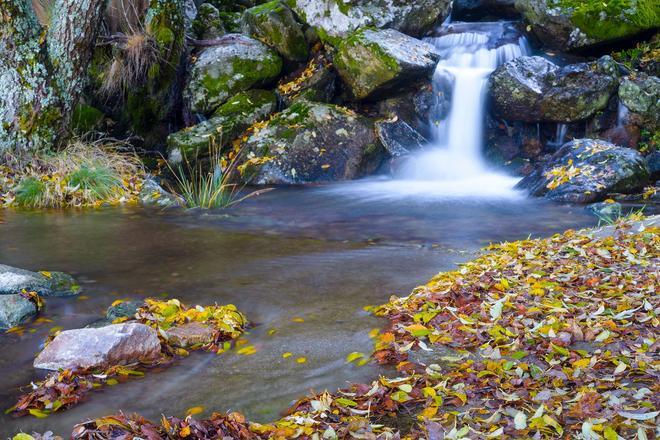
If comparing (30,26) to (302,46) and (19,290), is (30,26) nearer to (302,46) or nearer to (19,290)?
(302,46)

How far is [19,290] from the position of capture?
3918mm

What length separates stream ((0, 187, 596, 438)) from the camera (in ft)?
9.12

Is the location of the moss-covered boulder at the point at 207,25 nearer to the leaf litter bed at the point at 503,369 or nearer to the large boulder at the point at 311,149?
the large boulder at the point at 311,149

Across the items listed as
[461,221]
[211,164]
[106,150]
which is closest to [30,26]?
[106,150]

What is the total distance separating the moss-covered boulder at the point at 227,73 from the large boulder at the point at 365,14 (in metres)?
1.05

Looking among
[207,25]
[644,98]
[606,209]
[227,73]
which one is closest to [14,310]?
[606,209]

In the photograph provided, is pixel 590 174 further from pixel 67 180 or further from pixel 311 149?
pixel 67 180

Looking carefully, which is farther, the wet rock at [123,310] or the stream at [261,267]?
the wet rock at [123,310]

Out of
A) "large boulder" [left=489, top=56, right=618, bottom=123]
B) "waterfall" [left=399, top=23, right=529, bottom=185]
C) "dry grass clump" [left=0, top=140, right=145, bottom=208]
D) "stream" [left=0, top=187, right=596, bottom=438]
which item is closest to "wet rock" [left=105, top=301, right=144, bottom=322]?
"stream" [left=0, top=187, right=596, bottom=438]

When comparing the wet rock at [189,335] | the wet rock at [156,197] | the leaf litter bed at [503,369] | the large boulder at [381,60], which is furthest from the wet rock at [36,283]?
the large boulder at [381,60]

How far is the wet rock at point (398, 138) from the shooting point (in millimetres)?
10312

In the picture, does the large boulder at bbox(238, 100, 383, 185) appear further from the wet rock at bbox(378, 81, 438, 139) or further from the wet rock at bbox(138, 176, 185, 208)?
the wet rock at bbox(138, 176, 185, 208)

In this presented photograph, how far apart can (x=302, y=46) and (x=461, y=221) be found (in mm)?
5966

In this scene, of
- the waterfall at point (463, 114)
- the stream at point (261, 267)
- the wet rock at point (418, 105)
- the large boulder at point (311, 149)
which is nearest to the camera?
the stream at point (261, 267)
